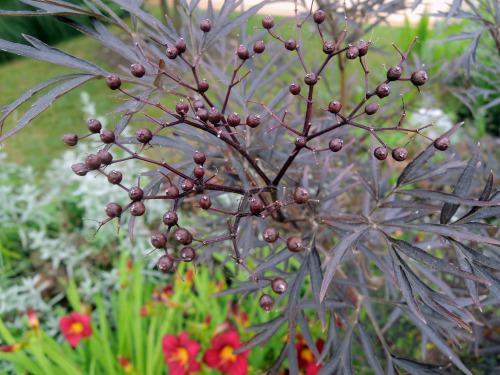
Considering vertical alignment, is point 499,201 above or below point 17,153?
below

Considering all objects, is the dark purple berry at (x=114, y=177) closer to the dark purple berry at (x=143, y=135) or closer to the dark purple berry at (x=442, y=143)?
the dark purple berry at (x=143, y=135)

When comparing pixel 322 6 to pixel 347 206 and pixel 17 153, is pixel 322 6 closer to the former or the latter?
pixel 347 206

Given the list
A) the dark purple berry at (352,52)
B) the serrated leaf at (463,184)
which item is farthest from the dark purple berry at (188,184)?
the serrated leaf at (463,184)

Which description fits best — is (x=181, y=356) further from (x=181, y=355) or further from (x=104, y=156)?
(x=104, y=156)

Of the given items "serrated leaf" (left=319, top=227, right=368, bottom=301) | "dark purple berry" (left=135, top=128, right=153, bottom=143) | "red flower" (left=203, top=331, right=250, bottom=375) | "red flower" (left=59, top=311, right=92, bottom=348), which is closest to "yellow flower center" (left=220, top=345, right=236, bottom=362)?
"red flower" (left=203, top=331, right=250, bottom=375)

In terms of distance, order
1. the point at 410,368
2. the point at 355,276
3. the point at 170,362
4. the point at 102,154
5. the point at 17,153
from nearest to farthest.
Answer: the point at 102,154 < the point at 410,368 < the point at 170,362 < the point at 355,276 < the point at 17,153

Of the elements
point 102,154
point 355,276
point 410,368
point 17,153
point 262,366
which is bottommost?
point 262,366

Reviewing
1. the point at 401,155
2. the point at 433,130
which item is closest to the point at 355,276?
the point at 401,155
